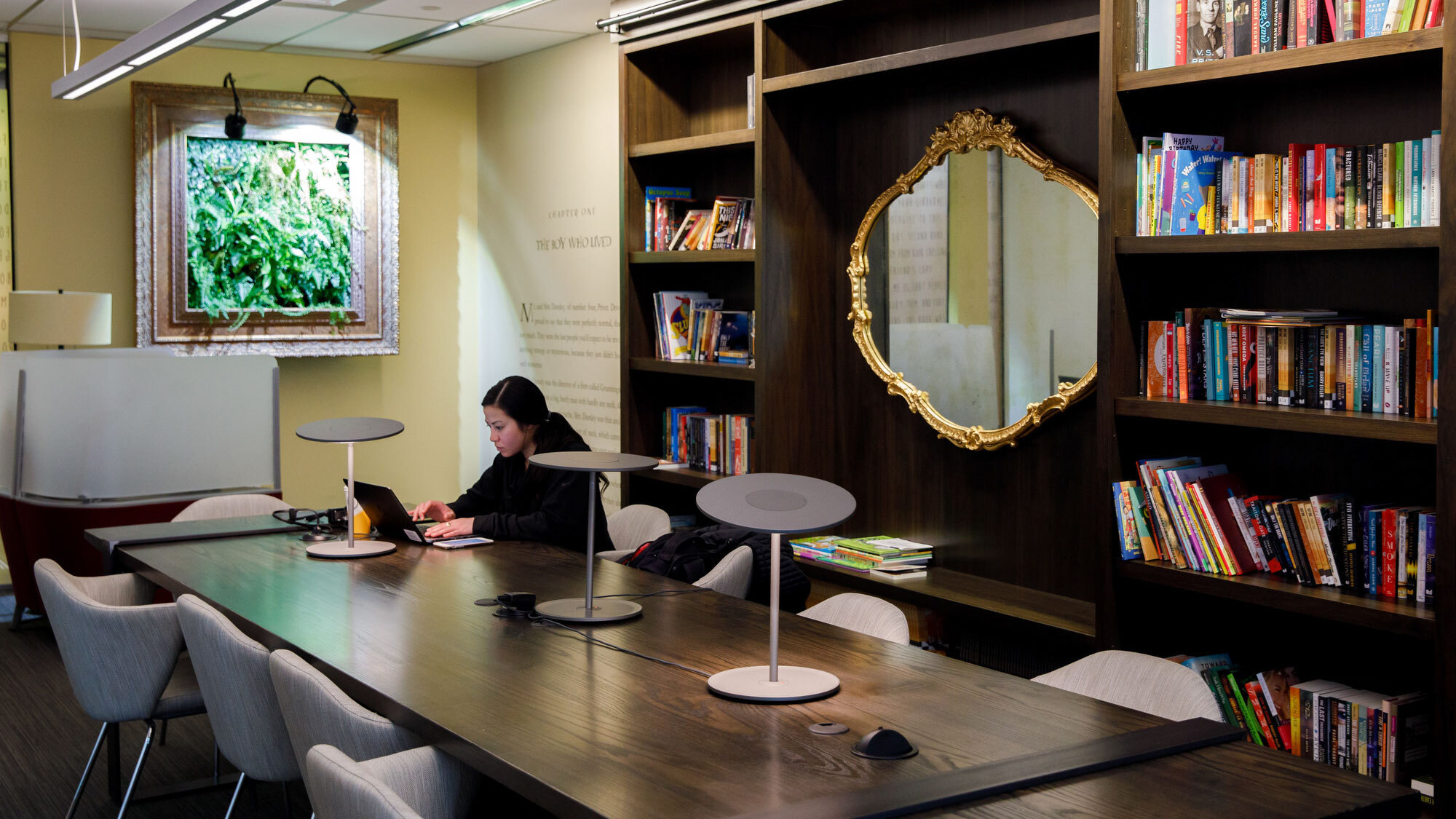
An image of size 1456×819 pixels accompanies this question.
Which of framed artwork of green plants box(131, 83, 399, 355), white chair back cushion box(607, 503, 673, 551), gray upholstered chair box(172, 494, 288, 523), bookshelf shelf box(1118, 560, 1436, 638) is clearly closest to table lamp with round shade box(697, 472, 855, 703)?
bookshelf shelf box(1118, 560, 1436, 638)

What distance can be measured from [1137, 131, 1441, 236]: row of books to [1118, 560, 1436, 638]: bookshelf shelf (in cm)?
86

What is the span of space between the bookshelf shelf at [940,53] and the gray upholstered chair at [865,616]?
66.1 inches

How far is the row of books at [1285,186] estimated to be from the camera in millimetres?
2986

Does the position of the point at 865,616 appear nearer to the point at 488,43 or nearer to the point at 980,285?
the point at 980,285

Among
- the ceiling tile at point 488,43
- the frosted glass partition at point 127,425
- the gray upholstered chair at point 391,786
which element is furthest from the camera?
the ceiling tile at point 488,43

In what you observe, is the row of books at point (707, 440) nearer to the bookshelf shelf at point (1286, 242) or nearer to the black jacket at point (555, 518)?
the black jacket at point (555, 518)

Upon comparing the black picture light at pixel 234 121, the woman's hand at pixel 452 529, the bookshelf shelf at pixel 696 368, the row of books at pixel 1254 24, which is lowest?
the woman's hand at pixel 452 529

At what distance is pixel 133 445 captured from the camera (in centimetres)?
579

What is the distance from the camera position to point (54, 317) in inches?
249

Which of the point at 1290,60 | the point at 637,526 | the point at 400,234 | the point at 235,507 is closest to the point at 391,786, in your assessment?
the point at 637,526

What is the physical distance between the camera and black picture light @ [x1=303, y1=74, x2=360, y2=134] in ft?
24.1

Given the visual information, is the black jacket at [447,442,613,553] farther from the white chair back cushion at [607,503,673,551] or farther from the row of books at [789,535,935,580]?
the row of books at [789,535,935,580]

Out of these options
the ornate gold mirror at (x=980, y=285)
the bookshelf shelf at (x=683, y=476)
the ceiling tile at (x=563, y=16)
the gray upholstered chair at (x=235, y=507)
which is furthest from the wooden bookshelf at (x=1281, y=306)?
the ceiling tile at (x=563, y=16)

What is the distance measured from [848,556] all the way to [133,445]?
3.26 metres
